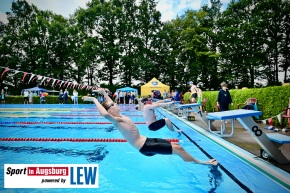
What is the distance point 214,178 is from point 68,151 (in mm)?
3781

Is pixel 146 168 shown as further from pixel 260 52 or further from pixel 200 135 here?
pixel 260 52

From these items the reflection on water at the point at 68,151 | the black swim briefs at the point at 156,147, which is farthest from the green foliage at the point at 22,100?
A: the black swim briefs at the point at 156,147

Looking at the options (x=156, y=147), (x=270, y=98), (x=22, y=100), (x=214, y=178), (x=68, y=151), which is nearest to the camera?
(x=156, y=147)

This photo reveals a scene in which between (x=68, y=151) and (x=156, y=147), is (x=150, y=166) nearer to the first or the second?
(x=156, y=147)

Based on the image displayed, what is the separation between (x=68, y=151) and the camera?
19.6ft

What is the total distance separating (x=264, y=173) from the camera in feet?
11.9

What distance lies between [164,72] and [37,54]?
71.8 ft

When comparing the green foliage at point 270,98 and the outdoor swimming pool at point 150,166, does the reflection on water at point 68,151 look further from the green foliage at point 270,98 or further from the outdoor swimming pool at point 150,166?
the green foliage at point 270,98

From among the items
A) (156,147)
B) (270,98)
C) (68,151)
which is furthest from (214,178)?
(270,98)

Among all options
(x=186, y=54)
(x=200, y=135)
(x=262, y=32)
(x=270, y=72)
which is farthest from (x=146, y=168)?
(x=186, y=54)

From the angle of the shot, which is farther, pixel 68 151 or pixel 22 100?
pixel 22 100

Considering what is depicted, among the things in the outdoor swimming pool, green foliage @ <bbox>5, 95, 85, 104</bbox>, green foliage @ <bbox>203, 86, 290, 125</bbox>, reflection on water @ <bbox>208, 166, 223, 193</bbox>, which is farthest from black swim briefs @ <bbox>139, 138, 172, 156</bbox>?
green foliage @ <bbox>5, 95, 85, 104</bbox>

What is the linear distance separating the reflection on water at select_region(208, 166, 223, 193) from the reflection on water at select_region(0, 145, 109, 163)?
248 centimetres

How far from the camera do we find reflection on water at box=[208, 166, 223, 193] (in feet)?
11.8
